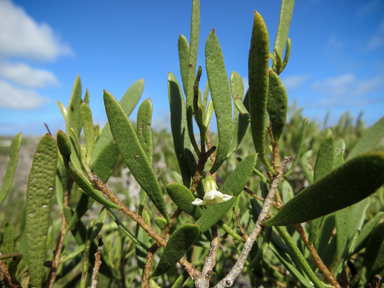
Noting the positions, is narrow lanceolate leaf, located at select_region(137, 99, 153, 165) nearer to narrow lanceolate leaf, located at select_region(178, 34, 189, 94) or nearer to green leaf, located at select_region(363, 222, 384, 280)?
narrow lanceolate leaf, located at select_region(178, 34, 189, 94)

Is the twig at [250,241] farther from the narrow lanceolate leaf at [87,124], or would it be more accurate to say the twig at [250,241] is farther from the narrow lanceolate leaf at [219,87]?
the narrow lanceolate leaf at [87,124]

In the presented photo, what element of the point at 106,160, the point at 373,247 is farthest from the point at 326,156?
the point at 106,160

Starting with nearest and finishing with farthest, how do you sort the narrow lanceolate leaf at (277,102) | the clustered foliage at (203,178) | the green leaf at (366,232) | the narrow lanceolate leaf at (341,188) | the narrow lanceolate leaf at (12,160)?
the narrow lanceolate leaf at (341,188)
the clustered foliage at (203,178)
the narrow lanceolate leaf at (277,102)
the narrow lanceolate leaf at (12,160)
the green leaf at (366,232)

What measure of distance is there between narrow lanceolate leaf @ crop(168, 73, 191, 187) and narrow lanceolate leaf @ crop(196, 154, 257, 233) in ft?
0.35

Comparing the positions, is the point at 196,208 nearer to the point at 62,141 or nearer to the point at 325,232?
the point at 62,141

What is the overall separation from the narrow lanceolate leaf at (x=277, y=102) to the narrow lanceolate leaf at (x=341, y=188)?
21 centimetres

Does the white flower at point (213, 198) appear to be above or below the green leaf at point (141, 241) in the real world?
above

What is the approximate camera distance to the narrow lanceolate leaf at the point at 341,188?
0.99 ft

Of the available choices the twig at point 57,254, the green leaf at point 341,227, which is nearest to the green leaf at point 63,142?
the twig at point 57,254

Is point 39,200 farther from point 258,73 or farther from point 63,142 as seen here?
point 258,73

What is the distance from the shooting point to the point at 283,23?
2.09 feet

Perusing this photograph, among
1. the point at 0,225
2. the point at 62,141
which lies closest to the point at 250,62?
the point at 62,141

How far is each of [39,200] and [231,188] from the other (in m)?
0.39

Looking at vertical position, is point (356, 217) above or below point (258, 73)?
below
